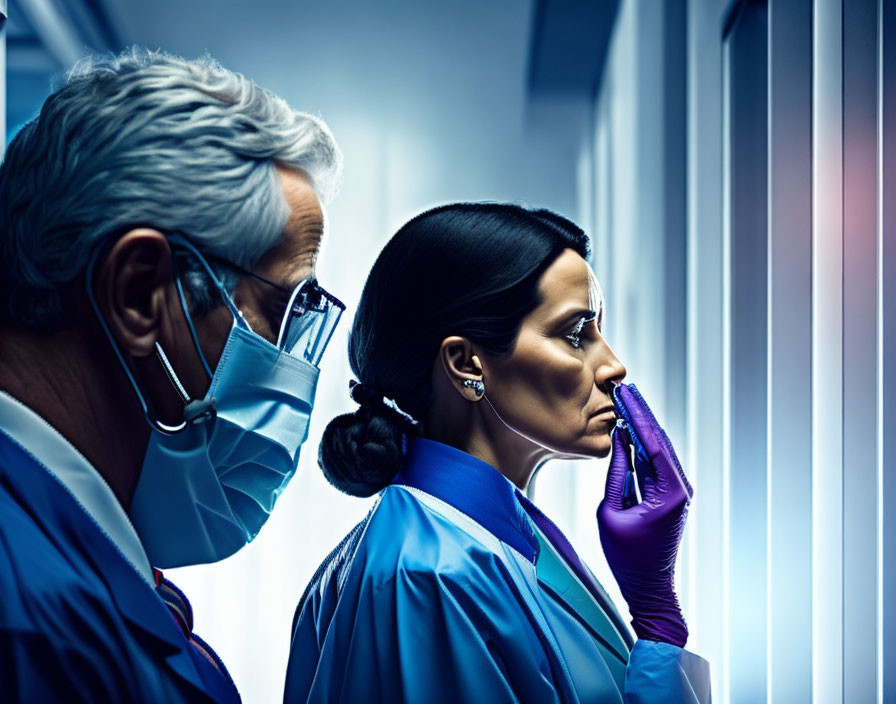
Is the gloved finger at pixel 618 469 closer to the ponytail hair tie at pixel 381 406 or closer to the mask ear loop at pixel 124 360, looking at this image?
the ponytail hair tie at pixel 381 406

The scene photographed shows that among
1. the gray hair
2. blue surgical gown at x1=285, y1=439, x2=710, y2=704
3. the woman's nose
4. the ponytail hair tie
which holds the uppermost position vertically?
the gray hair

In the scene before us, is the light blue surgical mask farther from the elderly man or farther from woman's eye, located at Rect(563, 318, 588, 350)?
woman's eye, located at Rect(563, 318, 588, 350)

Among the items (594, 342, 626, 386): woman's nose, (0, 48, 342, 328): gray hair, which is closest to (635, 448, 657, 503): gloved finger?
(594, 342, 626, 386): woman's nose

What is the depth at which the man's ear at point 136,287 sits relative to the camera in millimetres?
816

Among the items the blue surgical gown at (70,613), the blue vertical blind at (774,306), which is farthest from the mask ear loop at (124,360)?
the blue vertical blind at (774,306)

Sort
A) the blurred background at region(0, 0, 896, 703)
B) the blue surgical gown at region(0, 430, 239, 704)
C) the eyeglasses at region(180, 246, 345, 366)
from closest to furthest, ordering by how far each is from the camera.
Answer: the blue surgical gown at region(0, 430, 239, 704), the eyeglasses at region(180, 246, 345, 366), the blurred background at region(0, 0, 896, 703)

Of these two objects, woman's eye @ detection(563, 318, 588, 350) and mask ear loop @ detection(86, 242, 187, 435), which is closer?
mask ear loop @ detection(86, 242, 187, 435)

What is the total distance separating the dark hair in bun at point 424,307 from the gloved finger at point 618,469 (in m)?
0.22

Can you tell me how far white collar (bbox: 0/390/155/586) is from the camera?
0.79m

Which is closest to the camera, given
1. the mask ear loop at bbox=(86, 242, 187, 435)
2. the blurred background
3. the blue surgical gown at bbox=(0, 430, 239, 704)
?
the blue surgical gown at bbox=(0, 430, 239, 704)

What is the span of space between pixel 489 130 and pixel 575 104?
218mm

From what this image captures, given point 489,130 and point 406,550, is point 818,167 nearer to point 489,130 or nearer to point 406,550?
point 489,130

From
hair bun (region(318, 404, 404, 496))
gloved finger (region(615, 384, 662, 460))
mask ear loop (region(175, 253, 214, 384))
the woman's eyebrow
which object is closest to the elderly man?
mask ear loop (region(175, 253, 214, 384))

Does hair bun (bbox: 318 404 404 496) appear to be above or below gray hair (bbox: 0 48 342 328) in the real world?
below
